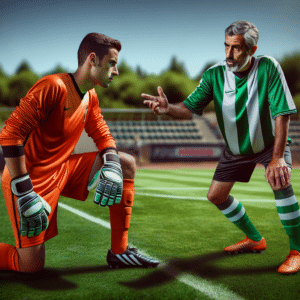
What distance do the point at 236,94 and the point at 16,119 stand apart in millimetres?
1571

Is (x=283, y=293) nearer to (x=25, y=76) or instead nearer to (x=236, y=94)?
(x=236, y=94)

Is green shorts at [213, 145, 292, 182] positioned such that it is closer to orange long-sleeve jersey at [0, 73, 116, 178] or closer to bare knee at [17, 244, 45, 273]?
orange long-sleeve jersey at [0, 73, 116, 178]

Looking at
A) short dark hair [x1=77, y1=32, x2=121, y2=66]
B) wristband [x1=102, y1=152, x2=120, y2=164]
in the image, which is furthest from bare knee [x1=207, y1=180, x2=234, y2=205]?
short dark hair [x1=77, y1=32, x2=121, y2=66]

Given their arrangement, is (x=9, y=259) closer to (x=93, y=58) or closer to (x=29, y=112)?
(x=29, y=112)

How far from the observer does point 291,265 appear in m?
2.48

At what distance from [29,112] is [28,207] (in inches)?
22.3

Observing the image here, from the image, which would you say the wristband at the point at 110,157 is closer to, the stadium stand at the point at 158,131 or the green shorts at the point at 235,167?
the green shorts at the point at 235,167

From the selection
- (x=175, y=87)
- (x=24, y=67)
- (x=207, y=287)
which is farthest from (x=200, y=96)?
(x=24, y=67)

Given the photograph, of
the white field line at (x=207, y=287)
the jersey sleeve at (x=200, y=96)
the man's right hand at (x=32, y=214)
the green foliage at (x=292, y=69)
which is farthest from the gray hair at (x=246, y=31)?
the green foliage at (x=292, y=69)

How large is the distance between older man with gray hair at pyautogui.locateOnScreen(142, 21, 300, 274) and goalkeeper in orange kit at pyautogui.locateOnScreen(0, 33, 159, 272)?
1.92 ft

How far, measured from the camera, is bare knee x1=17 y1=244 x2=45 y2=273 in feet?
7.73

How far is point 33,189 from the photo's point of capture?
2352 mm

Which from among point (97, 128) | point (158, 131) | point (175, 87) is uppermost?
point (97, 128)

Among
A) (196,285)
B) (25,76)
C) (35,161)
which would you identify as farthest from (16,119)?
(25,76)
